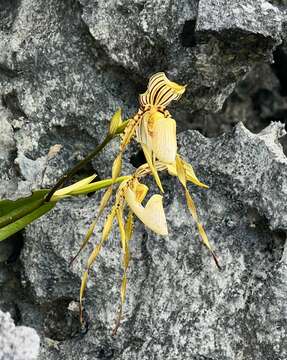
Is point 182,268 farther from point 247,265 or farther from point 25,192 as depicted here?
point 25,192

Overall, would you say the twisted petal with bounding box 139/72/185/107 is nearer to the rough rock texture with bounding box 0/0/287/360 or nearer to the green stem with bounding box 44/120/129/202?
the green stem with bounding box 44/120/129/202

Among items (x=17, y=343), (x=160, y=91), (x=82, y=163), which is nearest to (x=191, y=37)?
(x=160, y=91)

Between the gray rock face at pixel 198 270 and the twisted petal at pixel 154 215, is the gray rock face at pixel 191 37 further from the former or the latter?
the twisted petal at pixel 154 215

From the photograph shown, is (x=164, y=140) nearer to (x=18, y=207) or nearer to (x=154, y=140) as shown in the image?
(x=154, y=140)

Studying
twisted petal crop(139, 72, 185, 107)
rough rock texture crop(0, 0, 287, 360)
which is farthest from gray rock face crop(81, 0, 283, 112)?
twisted petal crop(139, 72, 185, 107)

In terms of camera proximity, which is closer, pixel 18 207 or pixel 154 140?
pixel 154 140
